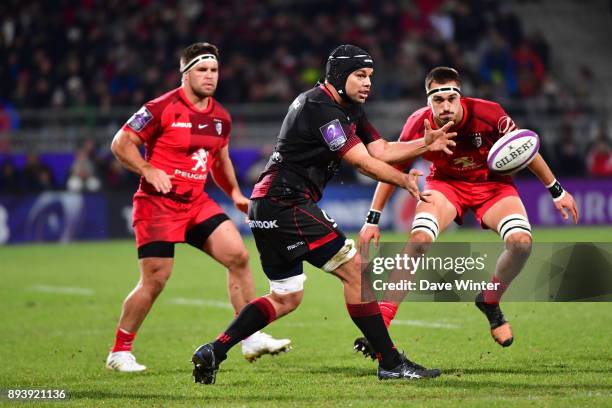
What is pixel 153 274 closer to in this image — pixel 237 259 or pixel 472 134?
pixel 237 259

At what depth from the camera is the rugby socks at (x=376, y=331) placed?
7.41m

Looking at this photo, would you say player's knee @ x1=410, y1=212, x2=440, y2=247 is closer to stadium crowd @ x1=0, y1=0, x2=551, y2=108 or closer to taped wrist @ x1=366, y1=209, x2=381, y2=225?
taped wrist @ x1=366, y1=209, x2=381, y2=225

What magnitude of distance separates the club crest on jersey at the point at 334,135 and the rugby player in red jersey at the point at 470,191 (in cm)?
126

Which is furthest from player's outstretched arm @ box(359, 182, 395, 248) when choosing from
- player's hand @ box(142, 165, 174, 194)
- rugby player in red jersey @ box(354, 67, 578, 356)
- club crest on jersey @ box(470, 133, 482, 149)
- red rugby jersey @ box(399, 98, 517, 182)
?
player's hand @ box(142, 165, 174, 194)

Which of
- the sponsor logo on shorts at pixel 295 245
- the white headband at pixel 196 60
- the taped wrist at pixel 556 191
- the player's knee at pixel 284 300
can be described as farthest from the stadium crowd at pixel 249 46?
the sponsor logo on shorts at pixel 295 245

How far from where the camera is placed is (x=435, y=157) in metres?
8.88

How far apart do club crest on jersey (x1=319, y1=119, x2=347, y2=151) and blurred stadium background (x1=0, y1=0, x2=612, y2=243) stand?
1446 cm

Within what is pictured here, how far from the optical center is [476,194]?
8914 mm

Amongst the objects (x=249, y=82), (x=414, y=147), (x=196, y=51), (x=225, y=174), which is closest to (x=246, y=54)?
(x=249, y=82)

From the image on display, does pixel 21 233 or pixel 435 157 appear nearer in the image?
pixel 435 157

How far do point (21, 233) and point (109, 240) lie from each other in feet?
5.65

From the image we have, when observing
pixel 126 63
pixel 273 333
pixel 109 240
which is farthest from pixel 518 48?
pixel 273 333

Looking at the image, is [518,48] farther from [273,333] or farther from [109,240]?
[273,333]

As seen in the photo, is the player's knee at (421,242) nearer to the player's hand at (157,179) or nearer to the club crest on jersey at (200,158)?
the club crest on jersey at (200,158)
